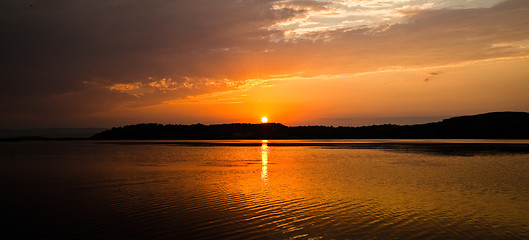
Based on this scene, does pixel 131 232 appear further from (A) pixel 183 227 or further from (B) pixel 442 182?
(B) pixel 442 182

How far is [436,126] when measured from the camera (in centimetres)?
17725

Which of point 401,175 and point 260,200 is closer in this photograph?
point 260,200

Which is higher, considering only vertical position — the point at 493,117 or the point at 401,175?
the point at 493,117

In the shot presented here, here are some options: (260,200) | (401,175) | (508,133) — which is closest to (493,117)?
(508,133)

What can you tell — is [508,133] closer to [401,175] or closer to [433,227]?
[401,175]

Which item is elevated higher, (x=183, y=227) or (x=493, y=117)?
(x=493, y=117)

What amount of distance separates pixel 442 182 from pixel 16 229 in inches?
998

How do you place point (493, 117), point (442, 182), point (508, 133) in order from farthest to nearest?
point (493, 117)
point (508, 133)
point (442, 182)

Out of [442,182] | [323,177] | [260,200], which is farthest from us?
[323,177]

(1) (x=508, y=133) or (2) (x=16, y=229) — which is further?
(1) (x=508, y=133)

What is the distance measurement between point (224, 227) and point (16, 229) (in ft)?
24.7

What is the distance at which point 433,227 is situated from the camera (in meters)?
14.1

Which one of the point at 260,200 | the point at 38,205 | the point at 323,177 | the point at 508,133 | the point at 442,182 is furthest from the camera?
the point at 508,133

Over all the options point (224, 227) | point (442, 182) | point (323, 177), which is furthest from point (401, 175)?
point (224, 227)
